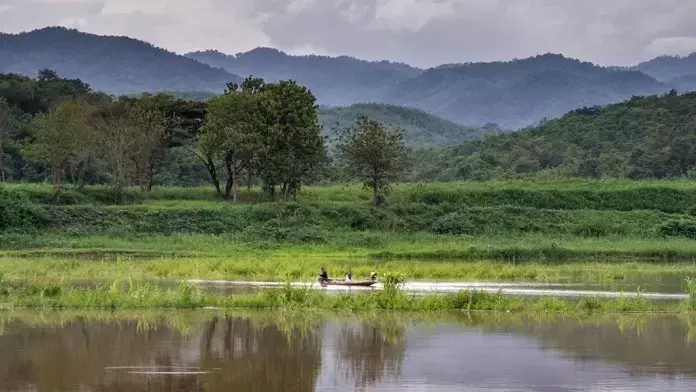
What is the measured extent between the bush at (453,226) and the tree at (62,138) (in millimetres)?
23779

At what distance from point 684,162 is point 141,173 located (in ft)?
177

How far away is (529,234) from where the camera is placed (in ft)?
218

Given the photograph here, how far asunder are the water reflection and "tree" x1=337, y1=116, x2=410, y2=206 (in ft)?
125

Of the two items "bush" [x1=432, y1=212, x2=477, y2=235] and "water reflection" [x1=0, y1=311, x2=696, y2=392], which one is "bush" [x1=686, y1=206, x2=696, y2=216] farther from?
"water reflection" [x1=0, y1=311, x2=696, y2=392]

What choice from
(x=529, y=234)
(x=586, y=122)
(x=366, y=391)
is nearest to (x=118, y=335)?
(x=366, y=391)

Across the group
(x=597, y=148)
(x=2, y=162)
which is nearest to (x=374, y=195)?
(x=2, y=162)

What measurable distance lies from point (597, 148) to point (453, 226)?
4695 cm

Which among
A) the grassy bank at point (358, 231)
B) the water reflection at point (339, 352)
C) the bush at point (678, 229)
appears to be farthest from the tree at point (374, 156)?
the water reflection at point (339, 352)

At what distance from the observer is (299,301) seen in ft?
99.0

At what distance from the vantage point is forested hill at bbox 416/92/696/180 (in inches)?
3799

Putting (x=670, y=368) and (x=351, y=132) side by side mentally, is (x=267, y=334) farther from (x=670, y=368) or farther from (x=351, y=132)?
(x=351, y=132)

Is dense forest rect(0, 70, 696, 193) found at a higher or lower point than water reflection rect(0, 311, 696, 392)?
higher

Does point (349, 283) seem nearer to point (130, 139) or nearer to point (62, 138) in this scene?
point (62, 138)

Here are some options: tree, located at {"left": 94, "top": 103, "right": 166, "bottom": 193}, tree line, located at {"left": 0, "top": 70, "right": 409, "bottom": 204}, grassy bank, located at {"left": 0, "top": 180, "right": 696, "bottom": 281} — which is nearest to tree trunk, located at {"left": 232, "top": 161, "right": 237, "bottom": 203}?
tree line, located at {"left": 0, "top": 70, "right": 409, "bottom": 204}
